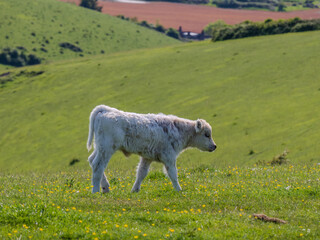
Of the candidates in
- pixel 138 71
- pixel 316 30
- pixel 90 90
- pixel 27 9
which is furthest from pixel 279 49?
pixel 27 9

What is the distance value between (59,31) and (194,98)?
88907 millimetres

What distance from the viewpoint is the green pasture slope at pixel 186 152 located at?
1118 centimetres

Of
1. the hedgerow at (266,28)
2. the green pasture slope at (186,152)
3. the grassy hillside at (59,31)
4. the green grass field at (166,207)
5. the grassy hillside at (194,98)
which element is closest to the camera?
the green grass field at (166,207)

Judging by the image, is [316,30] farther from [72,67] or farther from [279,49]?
[72,67]

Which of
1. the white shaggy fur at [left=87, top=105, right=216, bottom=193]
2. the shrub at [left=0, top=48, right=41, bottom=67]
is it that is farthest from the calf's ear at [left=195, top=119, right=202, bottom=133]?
the shrub at [left=0, top=48, right=41, bottom=67]

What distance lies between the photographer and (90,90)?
A: 253ft

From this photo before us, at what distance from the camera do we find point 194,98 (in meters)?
63.2

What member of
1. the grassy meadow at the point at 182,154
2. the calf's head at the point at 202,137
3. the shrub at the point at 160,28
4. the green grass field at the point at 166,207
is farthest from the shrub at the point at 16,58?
the calf's head at the point at 202,137

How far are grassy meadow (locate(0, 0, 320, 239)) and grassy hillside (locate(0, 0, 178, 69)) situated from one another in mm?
657

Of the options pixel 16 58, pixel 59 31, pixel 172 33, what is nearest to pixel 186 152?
pixel 16 58

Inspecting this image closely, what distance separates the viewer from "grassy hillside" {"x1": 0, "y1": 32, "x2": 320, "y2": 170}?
148 feet

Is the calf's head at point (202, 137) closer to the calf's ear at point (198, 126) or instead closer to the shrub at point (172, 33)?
the calf's ear at point (198, 126)

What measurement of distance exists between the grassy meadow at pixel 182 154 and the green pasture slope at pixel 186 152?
2.1 inches

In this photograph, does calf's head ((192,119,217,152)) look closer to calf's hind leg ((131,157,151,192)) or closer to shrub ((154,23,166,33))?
calf's hind leg ((131,157,151,192))
